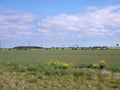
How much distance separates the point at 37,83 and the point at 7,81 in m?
1.29

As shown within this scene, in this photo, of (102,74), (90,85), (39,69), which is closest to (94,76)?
(102,74)

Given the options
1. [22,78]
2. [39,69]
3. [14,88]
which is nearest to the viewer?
[14,88]

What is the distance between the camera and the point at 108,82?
13.5 metres

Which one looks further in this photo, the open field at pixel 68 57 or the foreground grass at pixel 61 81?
the open field at pixel 68 57

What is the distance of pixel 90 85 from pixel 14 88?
3.10 metres

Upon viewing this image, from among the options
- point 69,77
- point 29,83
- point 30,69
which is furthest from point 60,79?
point 30,69

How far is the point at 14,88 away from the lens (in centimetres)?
1240

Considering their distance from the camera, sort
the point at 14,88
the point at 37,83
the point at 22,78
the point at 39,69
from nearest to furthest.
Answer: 1. the point at 14,88
2. the point at 37,83
3. the point at 22,78
4. the point at 39,69

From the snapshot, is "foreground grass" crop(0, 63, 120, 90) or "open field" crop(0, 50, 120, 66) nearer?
"foreground grass" crop(0, 63, 120, 90)

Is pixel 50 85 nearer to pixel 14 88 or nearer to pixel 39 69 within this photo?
pixel 14 88

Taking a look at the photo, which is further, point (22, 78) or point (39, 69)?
point (39, 69)

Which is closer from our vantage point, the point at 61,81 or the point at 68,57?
the point at 61,81

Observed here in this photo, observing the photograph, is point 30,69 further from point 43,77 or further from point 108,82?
point 108,82

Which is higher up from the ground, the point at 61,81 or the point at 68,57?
the point at 68,57
